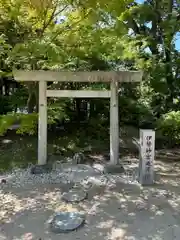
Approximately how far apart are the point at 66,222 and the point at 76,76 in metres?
3.22

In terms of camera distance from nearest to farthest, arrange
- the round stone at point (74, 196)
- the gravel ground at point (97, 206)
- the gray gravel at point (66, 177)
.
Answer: the gravel ground at point (97, 206) → the round stone at point (74, 196) → the gray gravel at point (66, 177)

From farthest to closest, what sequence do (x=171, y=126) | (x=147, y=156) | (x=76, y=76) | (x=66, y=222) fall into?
1. (x=171, y=126)
2. (x=76, y=76)
3. (x=147, y=156)
4. (x=66, y=222)

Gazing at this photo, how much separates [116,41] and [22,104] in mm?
3679

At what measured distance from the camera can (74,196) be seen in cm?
495

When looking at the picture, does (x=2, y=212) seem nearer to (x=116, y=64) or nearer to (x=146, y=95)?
(x=116, y=64)

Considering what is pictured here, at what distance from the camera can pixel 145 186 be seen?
5.43 meters

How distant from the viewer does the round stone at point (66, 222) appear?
389cm

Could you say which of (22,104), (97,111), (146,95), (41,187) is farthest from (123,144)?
(41,187)

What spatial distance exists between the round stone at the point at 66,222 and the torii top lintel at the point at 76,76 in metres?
2.98

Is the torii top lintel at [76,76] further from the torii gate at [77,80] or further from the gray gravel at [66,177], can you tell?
the gray gravel at [66,177]

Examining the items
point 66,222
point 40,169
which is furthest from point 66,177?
point 66,222

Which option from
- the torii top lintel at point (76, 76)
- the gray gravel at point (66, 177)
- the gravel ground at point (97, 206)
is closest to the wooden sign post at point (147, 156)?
the gravel ground at point (97, 206)

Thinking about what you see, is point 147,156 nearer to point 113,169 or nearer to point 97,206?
point 113,169

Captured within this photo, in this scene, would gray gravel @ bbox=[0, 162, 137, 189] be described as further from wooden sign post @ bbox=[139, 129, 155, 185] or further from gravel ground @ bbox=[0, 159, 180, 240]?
wooden sign post @ bbox=[139, 129, 155, 185]
